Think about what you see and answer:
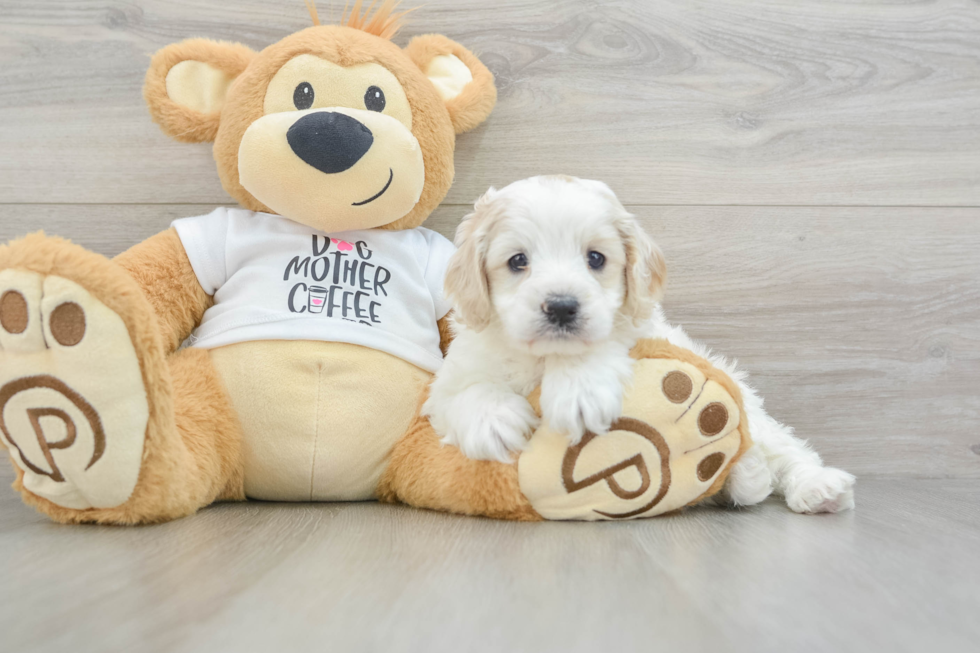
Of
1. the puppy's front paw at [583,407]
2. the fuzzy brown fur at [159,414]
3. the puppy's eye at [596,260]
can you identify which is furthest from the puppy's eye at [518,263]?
the fuzzy brown fur at [159,414]

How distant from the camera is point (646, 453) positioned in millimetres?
1117

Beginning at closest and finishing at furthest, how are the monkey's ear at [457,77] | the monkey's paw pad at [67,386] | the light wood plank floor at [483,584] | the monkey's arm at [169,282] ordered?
1. the light wood plank floor at [483,584]
2. the monkey's paw pad at [67,386]
3. the monkey's arm at [169,282]
4. the monkey's ear at [457,77]

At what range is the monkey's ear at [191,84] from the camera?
1.41 meters

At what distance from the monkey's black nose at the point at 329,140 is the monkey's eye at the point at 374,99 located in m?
0.10

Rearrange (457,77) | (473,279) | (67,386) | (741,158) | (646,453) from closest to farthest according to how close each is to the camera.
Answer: (67,386), (646,453), (473,279), (457,77), (741,158)

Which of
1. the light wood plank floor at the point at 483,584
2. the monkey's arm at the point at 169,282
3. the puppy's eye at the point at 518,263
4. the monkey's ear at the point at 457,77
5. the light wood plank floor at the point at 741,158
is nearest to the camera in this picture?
the light wood plank floor at the point at 483,584

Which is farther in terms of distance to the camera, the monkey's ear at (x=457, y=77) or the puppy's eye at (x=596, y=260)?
the monkey's ear at (x=457, y=77)

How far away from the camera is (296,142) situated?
1.27 metres

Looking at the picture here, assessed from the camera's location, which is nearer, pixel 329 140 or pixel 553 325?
pixel 553 325

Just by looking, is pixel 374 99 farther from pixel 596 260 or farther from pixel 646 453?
pixel 646 453

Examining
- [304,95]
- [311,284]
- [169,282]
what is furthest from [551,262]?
[169,282]

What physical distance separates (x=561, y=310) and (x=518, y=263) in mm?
163

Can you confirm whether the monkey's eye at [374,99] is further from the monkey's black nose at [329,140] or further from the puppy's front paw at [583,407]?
the puppy's front paw at [583,407]

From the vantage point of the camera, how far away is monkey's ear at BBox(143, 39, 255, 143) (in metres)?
1.41
